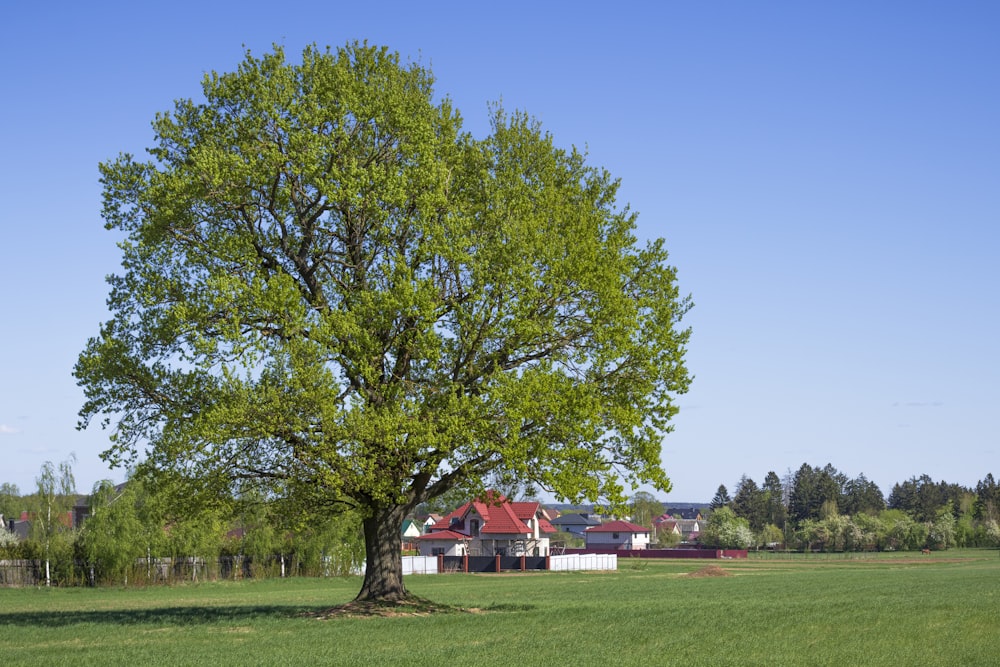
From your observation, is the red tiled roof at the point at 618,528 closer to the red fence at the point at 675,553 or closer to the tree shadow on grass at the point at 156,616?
the red fence at the point at 675,553

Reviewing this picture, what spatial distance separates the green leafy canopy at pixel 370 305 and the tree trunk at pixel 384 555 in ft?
3.50

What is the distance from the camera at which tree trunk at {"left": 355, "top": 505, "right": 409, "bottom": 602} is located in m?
30.8

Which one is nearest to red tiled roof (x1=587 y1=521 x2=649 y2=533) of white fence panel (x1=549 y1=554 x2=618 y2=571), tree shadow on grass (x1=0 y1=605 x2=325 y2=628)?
white fence panel (x1=549 y1=554 x2=618 y2=571)

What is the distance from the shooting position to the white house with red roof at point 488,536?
9894cm

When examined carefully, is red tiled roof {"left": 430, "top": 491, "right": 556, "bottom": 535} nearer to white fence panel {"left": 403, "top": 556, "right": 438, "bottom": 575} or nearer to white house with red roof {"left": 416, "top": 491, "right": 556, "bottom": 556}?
white house with red roof {"left": 416, "top": 491, "right": 556, "bottom": 556}

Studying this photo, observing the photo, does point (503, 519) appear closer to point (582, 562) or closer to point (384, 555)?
point (582, 562)

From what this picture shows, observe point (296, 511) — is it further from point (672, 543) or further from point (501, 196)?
point (672, 543)

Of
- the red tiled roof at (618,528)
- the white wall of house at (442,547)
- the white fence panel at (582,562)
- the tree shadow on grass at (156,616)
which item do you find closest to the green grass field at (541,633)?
the tree shadow on grass at (156,616)

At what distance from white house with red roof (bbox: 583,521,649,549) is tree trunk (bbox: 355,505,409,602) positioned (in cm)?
11860

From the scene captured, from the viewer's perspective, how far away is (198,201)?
94.9 feet

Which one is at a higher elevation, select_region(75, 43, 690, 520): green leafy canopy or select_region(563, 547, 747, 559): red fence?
select_region(75, 43, 690, 520): green leafy canopy

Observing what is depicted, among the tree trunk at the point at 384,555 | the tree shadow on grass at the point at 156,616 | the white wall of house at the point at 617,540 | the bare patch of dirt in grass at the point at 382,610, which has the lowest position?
the white wall of house at the point at 617,540

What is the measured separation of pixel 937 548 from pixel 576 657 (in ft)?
504

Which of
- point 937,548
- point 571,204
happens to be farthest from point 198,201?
point 937,548
